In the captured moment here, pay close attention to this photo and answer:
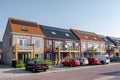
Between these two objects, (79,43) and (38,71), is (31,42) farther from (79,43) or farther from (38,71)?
(79,43)

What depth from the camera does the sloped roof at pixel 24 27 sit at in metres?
35.7

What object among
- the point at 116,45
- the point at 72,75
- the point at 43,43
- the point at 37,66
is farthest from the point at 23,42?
the point at 116,45

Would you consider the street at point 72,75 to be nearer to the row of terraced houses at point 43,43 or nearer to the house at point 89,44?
the row of terraced houses at point 43,43

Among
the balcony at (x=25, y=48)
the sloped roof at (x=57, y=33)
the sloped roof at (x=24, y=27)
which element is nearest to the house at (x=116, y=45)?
the sloped roof at (x=57, y=33)

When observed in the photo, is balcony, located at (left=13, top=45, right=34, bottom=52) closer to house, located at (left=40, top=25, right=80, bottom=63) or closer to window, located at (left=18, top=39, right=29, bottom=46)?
window, located at (left=18, top=39, right=29, bottom=46)

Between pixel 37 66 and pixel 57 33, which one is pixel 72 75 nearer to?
pixel 37 66

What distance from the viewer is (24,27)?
123ft

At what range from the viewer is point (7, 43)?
124 feet

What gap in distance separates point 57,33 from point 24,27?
927 cm

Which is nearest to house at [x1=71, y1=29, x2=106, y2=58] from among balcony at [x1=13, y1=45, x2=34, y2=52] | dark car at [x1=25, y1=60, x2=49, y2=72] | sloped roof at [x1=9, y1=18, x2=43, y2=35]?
sloped roof at [x1=9, y1=18, x2=43, y2=35]

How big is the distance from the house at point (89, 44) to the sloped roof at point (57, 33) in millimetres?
2520

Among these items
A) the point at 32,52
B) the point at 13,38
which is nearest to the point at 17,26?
the point at 13,38

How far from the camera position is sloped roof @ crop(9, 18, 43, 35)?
3572 cm

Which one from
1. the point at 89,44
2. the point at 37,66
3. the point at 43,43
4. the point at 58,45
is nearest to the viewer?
the point at 37,66
